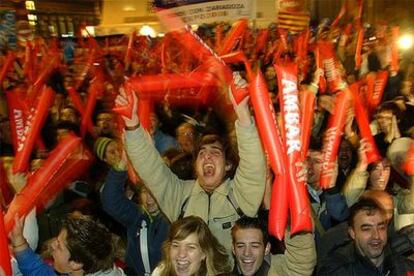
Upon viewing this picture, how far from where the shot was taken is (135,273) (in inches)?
152

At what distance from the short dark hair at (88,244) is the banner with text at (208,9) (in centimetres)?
164

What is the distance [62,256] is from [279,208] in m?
1.17

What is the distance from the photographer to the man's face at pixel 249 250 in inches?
123

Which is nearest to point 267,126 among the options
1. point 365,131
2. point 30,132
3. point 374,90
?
point 30,132

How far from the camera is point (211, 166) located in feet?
11.7

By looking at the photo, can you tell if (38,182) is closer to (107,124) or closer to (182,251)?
(182,251)

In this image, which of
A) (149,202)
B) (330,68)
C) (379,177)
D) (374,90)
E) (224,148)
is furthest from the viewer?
(374,90)

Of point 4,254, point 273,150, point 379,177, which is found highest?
point 273,150

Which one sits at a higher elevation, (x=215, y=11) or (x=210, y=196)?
(x=215, y=11)

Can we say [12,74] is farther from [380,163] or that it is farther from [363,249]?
[363,249]

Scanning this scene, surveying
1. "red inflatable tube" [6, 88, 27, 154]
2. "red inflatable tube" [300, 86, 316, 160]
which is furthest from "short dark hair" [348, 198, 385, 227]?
"red inflatable tube" [6, 88, 27, 154]

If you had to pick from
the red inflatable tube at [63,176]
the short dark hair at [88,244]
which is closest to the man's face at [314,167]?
the red inflatable tube at [63,176]

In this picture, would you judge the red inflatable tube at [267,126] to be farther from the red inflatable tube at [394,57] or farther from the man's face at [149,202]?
the red inflatable tube at [394,57]

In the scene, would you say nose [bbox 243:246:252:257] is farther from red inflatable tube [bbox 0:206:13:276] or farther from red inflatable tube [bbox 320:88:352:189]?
red inflatable tube [bbox 0:206:13:276]
